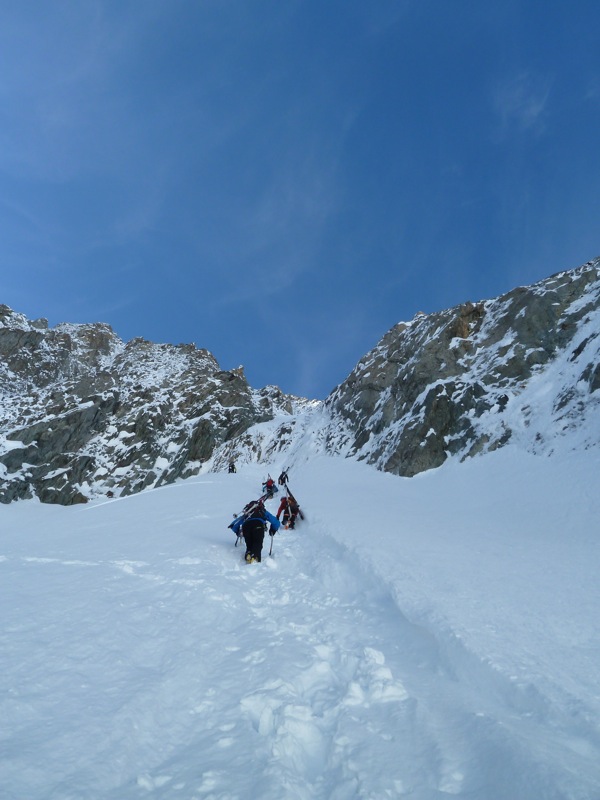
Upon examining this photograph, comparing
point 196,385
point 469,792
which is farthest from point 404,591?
point 196,385

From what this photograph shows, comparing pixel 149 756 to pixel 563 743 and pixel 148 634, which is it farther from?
pixel 563 743

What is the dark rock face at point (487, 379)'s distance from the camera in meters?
20.3

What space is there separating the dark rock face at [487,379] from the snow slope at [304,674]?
39.1ft

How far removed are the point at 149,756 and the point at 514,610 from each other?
184 inches

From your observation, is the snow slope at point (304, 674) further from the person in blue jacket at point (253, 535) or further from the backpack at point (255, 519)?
the backpack at point (255, 519)

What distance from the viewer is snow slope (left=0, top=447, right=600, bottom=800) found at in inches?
123

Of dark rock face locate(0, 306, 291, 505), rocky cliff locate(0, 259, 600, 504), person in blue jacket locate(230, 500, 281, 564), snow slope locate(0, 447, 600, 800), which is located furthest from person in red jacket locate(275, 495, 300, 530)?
dark rock face locate(0, 306, 291, 505)

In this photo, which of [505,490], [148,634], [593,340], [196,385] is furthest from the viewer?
[196,385]

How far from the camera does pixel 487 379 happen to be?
25.6m

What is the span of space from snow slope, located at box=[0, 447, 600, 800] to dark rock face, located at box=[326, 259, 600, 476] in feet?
39.1

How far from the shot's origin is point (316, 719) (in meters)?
3.93

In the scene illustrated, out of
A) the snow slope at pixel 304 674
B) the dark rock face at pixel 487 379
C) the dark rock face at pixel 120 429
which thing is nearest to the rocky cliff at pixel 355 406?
the dark rock face at pixel 487 379

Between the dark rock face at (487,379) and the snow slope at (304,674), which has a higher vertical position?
the dark rock face at (487,379)

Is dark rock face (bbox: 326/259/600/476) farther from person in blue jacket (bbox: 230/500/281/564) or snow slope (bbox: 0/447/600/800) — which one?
person in blue jacket (bbox: 230/500/281/564)
